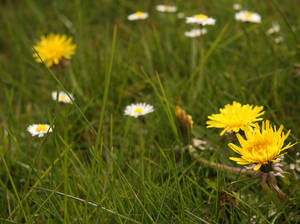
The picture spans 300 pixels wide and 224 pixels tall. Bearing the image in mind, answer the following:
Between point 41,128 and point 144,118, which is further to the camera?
point 144,118

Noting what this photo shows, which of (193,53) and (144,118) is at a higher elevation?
(193,53)

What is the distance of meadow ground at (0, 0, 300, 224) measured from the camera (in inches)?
36.2

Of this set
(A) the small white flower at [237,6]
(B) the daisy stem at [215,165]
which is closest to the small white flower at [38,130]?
(B) the daisy stem at [215,165]

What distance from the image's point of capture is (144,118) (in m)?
1.45

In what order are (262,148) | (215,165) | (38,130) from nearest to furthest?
(262,148) → (215,165) → (38,130)

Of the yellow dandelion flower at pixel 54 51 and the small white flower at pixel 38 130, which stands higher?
the yellow dandelion flower at pixel 54 51

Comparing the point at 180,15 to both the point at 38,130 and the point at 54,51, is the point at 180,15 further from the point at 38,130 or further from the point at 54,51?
the point at 38,130

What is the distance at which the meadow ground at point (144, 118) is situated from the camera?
3.02 ft

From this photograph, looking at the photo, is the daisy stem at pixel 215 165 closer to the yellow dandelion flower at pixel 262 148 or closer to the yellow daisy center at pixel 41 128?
the yellow dandelion flower at pixel 262 148

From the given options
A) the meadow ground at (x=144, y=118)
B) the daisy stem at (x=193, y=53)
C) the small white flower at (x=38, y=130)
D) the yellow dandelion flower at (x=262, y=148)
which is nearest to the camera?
the yellow dandelion flower at (x=262, y=148)

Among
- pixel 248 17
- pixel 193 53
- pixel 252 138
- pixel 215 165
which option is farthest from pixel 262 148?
pixel 248 17

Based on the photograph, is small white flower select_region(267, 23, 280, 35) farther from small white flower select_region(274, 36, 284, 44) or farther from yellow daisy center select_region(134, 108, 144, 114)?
yellow daisy center select_region(134, 108, 144, 114)

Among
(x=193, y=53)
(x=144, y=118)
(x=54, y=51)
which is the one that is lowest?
(x=144, y=118)

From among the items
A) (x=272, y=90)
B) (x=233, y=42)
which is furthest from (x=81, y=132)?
(x=233, y=42)
